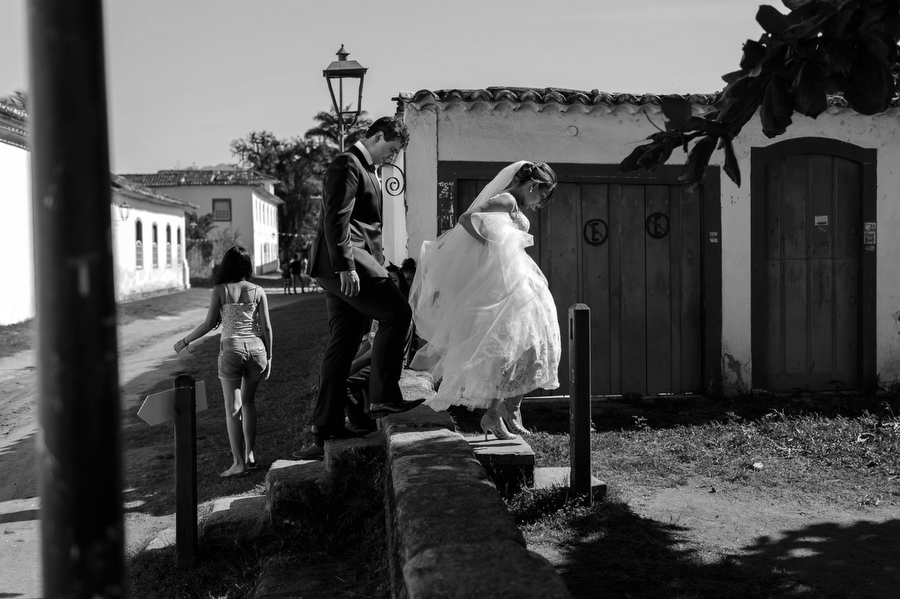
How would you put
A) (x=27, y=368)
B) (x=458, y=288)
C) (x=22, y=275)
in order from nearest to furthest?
(x=458, y=288) < (x=27, y=368) < (x=22, y=275)

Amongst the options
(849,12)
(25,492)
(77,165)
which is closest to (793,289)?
(849,12)

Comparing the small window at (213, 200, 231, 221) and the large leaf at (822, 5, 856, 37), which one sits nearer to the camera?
the large leaf at (822, 5, 856, 37)

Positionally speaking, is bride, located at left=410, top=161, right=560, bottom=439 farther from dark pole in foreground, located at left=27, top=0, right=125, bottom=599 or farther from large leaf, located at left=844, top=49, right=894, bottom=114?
dark pole in foreground, located at left=27, top=0, right=125, bottom=599

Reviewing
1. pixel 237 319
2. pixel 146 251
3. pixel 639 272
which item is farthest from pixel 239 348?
pixel 146 251

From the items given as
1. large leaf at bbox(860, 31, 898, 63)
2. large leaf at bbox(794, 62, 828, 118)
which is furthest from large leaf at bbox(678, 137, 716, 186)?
large leaf at bbox(860, 31, 898, 63)

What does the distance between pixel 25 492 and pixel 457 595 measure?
5.08 meters

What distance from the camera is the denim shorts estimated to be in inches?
246

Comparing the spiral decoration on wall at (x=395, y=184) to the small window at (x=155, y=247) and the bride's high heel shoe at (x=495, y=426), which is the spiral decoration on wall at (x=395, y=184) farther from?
the small window at (x=155, y=247)

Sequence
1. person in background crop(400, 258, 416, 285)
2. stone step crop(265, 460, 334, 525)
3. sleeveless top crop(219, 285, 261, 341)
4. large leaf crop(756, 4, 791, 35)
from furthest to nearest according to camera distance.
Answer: person in background crop(400, 258, 416, 285)
sleeveless top crop(219, 285, 261, 341)
stone step crop(265, 460, 334, 525)
large leaf crop(756, 4, 791, 35)

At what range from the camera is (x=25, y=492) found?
6.17 m

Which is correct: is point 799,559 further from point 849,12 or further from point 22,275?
point 22,275

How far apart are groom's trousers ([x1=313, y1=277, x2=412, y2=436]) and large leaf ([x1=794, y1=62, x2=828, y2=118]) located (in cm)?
215

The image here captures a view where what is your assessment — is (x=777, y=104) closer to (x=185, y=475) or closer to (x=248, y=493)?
(x=185, y=475)

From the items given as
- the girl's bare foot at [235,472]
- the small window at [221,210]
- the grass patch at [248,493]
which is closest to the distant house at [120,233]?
the grass patch at [248,493]
